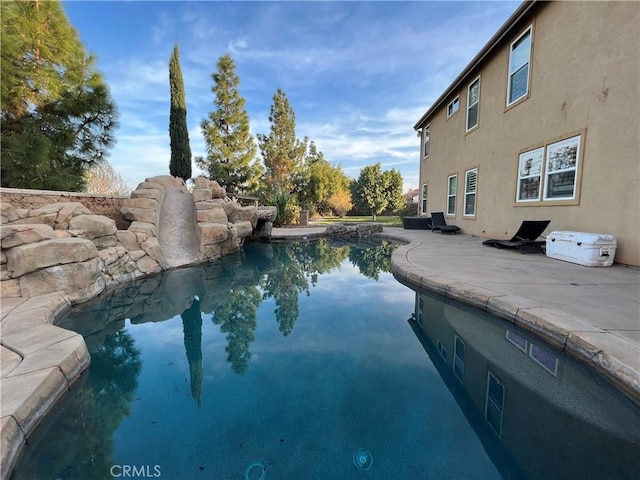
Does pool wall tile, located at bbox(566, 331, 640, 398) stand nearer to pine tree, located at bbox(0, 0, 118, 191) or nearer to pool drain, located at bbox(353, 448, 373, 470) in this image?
pool drain, located at bbox(353, 448, 373, 470)

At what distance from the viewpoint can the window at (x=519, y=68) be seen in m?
6.77

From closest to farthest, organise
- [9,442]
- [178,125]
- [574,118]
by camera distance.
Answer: [9,442] < [574,118] < [178,125]

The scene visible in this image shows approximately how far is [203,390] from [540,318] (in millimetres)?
3326

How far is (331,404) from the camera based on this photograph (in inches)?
86.3

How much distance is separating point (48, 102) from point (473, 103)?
1270 centimetres

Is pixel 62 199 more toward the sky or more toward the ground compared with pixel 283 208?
more toward the sky

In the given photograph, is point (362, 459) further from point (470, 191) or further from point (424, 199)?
point (424, 199)

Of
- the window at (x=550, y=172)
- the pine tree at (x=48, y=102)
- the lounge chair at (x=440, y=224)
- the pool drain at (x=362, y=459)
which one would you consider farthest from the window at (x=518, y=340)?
the pine tree at (x=48, y=102)

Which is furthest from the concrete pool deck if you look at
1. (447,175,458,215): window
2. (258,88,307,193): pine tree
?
(258,88,307,193): pine tree

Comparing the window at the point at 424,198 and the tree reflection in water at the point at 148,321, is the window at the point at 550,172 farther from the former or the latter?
the window at the point at 424,198

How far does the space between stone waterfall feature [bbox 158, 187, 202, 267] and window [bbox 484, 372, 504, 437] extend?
6.92m

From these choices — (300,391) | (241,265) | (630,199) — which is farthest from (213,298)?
(630,199)

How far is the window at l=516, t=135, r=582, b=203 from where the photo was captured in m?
5.63

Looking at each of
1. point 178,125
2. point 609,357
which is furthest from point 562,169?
point 178,125
